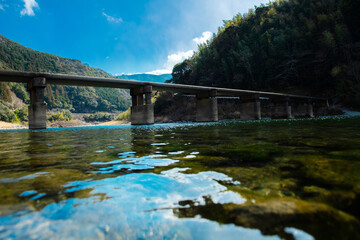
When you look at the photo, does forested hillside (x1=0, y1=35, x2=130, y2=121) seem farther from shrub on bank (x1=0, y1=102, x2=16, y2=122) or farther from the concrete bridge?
the concrete bridge

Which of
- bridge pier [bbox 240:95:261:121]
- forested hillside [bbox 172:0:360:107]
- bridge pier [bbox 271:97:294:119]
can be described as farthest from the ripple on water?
forested hillside [bbox 172:0:360:107]

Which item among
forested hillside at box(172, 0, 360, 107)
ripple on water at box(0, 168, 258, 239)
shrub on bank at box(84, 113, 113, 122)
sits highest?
forested hillside at box(172, 0, 360, 107)

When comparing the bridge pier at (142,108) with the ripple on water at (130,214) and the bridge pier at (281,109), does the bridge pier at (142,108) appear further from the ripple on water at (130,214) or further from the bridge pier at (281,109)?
the ripple on water at (130,214)

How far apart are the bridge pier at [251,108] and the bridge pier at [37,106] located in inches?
1541

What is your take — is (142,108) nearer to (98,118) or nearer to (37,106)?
(37,106)

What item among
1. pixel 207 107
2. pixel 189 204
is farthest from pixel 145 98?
pixel 189 204

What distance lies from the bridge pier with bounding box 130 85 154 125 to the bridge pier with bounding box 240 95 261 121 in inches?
932

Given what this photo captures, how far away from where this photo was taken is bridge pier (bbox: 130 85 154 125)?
33.9m

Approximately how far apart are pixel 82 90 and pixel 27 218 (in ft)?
714

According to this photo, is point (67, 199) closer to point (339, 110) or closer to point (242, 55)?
point (339, 110)

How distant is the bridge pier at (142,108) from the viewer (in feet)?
111

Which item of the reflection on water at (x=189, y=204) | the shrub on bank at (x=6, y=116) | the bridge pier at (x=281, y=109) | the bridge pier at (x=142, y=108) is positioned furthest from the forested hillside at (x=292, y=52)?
the shrub on bank at (x=6, y=116)

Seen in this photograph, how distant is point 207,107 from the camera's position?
41719 millimetres

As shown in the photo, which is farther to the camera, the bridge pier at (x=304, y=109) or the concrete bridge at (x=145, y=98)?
the bridge pier at (x=304, y=109)
